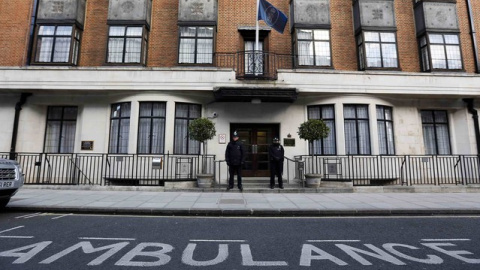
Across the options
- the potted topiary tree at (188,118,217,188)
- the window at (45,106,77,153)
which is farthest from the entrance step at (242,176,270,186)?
the window at (45,106,77,153)

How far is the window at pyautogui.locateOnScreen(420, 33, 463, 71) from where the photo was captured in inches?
494

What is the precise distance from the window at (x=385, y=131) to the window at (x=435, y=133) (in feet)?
6.70

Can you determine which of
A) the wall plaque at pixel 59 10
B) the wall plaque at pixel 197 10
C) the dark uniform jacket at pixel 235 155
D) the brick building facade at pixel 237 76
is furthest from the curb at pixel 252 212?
the wall plaque at pixel 59 10

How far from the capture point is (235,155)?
31.6 feet

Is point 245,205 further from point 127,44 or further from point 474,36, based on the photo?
point 474,36

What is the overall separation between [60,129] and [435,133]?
59.6 ft

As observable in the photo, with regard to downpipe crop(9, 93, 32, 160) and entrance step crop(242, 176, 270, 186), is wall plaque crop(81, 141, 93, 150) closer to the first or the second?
downpipe crop(9, 93, 32, 160)

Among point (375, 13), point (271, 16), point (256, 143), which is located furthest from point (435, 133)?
point (271, 16)

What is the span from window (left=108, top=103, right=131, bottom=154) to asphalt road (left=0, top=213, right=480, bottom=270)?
5556 mm

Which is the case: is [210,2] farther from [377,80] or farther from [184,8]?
[377,80]

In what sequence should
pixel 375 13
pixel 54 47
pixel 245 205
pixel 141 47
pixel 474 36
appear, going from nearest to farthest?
pixel 245 205 → pixel 141 47 → pixel 54 47 → pixel 375 13 → pixel 474 36

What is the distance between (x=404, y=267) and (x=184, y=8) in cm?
1285

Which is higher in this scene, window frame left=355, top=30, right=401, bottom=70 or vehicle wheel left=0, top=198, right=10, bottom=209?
window frame left=355, top=30, right=401, bottom=70

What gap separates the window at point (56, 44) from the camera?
12.1m
